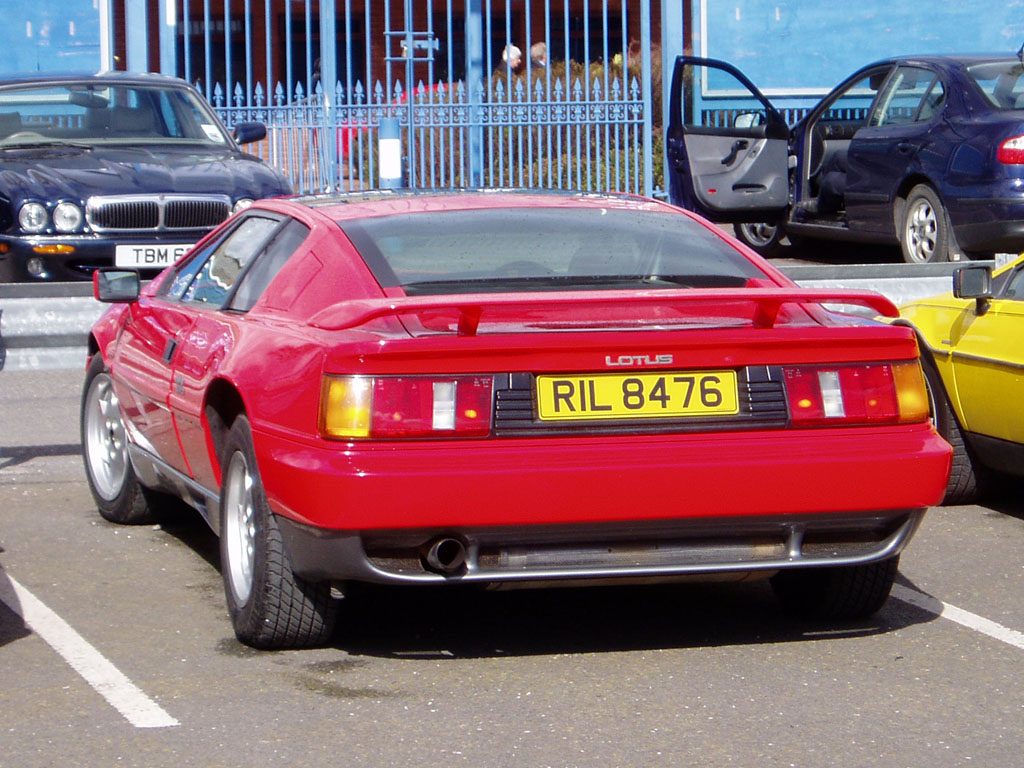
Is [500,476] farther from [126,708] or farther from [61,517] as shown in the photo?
[61,517]

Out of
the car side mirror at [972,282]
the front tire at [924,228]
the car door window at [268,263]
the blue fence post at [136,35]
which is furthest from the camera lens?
the blue fence post at [136,35]

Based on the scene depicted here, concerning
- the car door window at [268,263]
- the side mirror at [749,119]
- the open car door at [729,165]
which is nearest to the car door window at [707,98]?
the side mirror at [749,119]

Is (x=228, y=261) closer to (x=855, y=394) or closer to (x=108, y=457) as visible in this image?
(x=108, y=457)

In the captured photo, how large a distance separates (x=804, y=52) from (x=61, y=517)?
53.7 feet

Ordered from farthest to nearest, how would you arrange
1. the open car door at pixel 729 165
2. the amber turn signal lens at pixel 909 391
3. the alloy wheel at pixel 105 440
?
the open car door at pixel 729 165, the alloy wheel at pixel 105 440, the amber turn signal lens at pixel 909 391

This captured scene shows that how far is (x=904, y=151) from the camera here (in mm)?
13062

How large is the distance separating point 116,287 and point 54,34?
16959 mm

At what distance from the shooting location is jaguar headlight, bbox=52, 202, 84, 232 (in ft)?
35.9

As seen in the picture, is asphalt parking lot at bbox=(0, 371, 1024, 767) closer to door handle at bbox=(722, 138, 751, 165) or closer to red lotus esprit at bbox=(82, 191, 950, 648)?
red lotus esprit at bbox=(82, 191, 950, 648)

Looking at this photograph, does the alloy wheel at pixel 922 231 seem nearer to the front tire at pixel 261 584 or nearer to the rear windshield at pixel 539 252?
the rear windshield at pixel 539 252

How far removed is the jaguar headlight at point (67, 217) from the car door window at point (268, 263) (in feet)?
17.7

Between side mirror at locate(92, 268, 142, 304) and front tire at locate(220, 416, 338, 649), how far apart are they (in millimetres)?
1448

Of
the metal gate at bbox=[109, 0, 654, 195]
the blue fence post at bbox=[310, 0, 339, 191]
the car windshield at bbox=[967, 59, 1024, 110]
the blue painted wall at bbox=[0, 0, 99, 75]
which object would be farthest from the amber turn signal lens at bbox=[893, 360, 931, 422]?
the blue painted wall at bbox=[0, 0, 99, 75]

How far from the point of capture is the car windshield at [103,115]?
12219 mm
